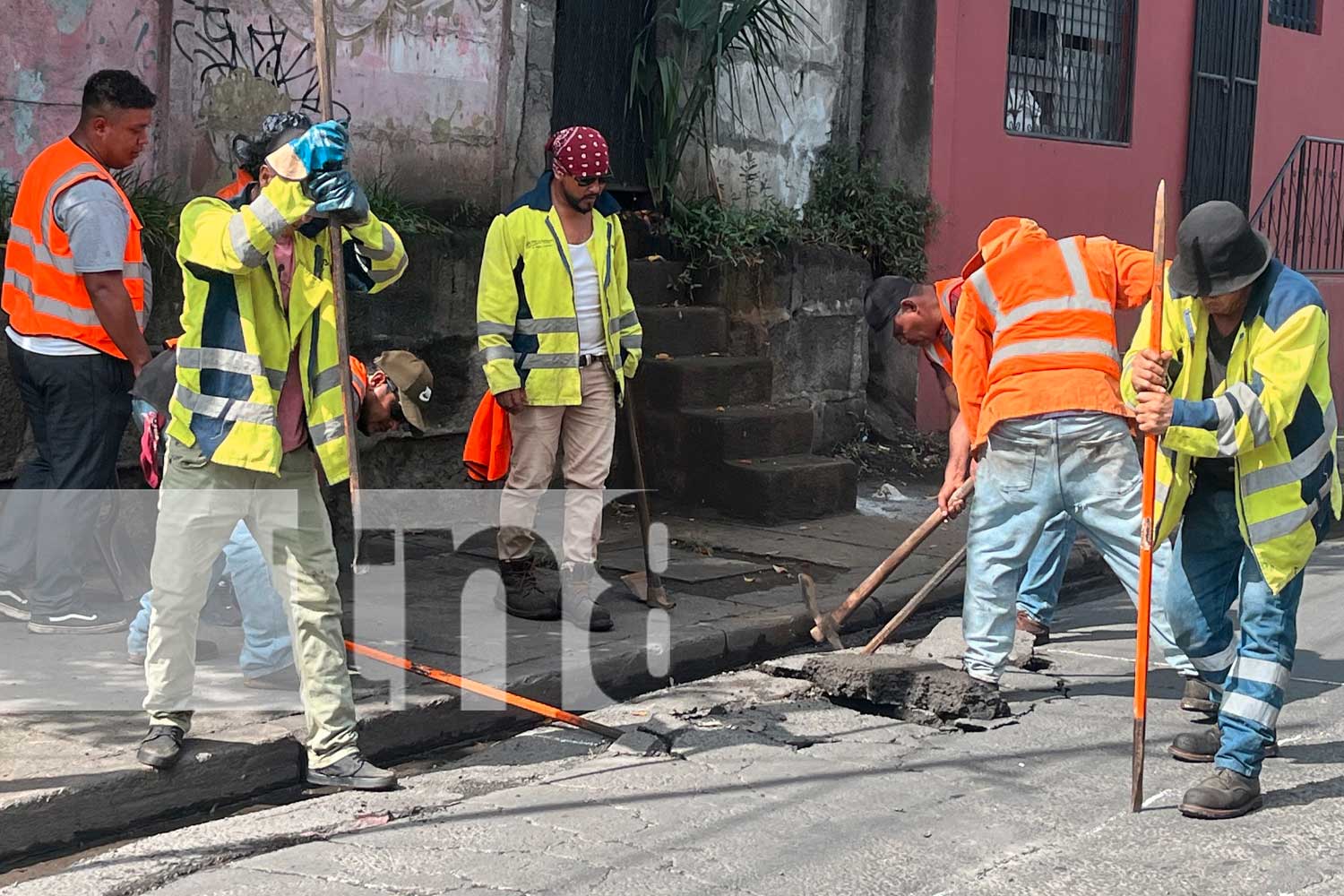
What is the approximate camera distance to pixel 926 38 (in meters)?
11.4

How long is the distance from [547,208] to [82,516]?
2101mm

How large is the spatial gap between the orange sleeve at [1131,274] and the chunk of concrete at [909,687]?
1.39 m

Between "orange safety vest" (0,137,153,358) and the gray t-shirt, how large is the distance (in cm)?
3

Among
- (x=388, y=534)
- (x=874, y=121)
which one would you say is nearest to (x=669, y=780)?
(x=388, y=534)

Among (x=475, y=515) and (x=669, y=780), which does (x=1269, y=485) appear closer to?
(x=669, y=780)

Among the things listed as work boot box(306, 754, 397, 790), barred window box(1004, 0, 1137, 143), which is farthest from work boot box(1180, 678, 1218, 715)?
barred window box(1004, 0, 1137, 143)

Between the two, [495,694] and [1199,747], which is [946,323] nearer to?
[1199,747]

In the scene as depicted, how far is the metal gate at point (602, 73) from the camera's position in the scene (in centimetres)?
969

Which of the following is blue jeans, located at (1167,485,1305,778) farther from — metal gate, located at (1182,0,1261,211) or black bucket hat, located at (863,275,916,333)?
metal gate, located at (1182,0,1261,211)

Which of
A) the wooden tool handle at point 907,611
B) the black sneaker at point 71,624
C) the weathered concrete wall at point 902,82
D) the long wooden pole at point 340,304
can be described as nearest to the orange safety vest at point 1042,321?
the wooden tool handle at point 907,611

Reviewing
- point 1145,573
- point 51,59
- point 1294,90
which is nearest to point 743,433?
point 51,59

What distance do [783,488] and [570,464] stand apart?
2281 mm

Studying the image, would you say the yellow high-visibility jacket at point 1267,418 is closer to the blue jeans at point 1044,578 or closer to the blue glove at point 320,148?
the blue jeans at point 1044,578

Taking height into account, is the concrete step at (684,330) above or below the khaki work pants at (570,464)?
above
